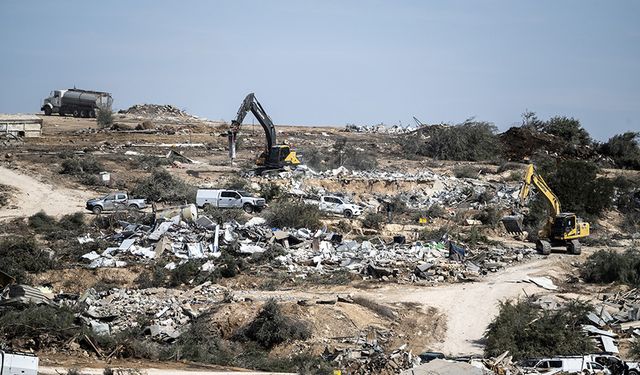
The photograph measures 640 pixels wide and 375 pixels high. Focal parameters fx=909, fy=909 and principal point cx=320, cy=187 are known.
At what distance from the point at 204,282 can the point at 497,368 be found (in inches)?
472

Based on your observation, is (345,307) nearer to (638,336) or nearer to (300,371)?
(300,371)

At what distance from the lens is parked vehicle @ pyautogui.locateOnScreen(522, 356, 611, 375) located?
2041 cm

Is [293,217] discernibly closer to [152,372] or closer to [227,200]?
[227,200]

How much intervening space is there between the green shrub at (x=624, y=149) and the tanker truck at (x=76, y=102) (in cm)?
3911

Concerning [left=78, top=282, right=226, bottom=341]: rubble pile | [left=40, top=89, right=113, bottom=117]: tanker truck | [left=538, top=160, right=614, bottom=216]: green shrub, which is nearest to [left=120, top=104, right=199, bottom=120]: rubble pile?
[left=40, top=89, right=113, bottom=117]: tanker truck

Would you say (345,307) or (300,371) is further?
(345,307)

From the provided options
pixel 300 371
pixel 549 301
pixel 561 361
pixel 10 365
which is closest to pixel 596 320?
pixel 549 301

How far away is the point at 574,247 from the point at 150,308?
17.9 m

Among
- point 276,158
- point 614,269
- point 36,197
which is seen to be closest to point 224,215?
point 36,197

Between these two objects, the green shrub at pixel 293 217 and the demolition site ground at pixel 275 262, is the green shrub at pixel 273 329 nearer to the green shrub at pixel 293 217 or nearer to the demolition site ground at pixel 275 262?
the demolition site ground at pixel 275 262

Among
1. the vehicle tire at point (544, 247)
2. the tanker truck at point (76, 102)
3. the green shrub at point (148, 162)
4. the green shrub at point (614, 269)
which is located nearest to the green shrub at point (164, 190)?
the green shrub at point (148, 162)

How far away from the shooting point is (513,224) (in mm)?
39750

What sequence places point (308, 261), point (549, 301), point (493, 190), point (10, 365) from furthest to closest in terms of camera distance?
1. point (493, 190)
2. point (308, 261)
3. point (549, 301)
4. point (10, 365)

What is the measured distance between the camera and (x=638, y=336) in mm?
24359
